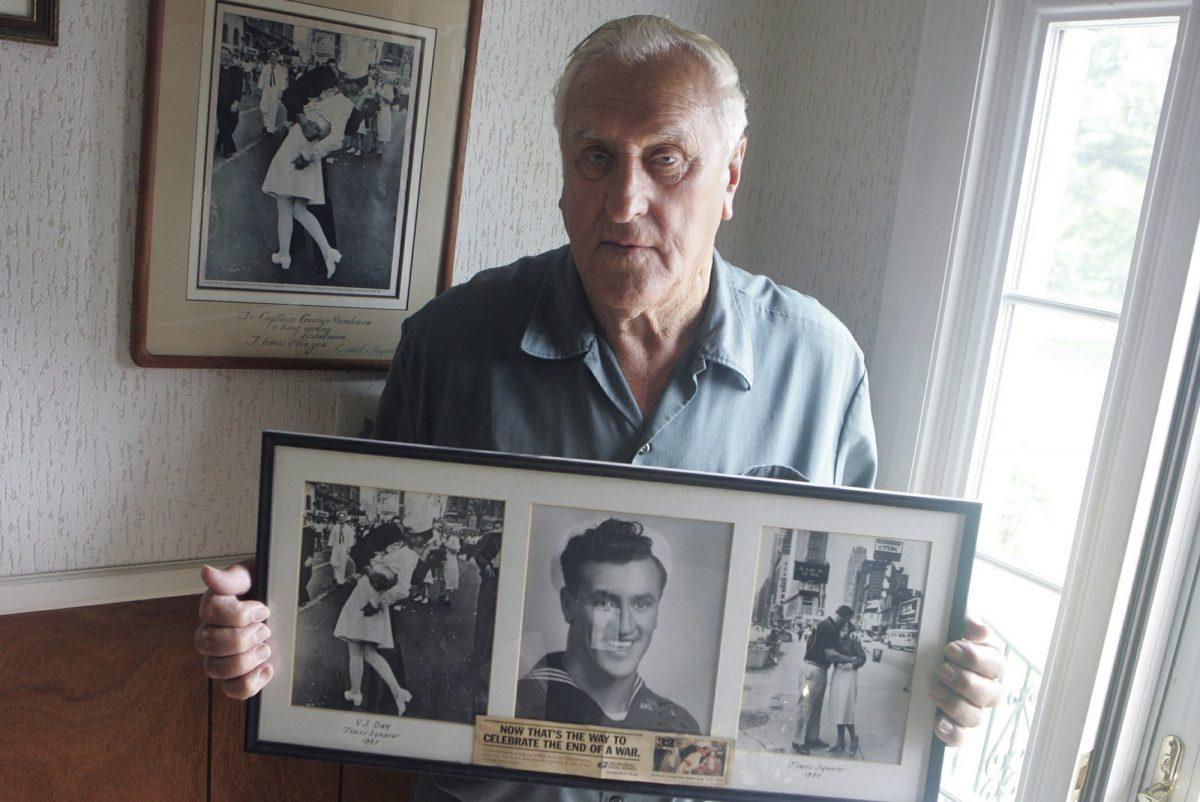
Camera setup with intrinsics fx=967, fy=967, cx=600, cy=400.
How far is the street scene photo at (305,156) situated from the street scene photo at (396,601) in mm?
519

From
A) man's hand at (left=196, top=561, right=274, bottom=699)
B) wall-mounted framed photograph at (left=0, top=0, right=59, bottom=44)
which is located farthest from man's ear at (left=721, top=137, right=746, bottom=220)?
wall-mounted framed photograph at (left=0, top=0, right=59, bottom=44)

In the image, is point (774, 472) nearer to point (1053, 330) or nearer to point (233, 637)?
point (1053, 330)

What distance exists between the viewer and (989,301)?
1.41 meters

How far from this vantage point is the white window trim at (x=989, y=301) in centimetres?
116

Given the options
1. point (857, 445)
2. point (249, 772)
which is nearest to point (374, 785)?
point (249, 772)

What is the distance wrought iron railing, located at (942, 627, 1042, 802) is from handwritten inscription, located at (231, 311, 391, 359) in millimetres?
1014

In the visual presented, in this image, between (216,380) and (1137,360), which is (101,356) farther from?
(1137,360)

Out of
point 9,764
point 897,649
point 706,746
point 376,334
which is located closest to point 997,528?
point 897,649

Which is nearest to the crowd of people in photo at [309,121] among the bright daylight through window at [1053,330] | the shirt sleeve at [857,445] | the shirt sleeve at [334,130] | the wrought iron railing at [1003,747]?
the shirt sleeve at [334,130]

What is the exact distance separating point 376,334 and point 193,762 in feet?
2.21

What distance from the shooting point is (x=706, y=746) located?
3.31ft

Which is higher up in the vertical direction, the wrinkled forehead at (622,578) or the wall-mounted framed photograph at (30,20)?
the wall-mounted framed photograph at (30,20)

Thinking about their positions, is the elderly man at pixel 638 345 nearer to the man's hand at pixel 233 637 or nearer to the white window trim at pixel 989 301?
the man's hand at pixel 233 637

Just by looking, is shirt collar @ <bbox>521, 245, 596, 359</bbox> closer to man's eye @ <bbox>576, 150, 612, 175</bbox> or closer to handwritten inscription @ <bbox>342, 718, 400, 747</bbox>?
man's eye @ <bbox>576, 150, 612, 175</bbox>
